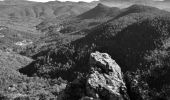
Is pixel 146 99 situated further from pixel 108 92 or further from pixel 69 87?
pixel 69 87

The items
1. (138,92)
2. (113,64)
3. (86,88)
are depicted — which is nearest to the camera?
(138,92)

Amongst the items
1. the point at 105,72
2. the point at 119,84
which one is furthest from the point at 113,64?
the point at 119,84

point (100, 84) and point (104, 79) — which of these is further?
point (104, 79)

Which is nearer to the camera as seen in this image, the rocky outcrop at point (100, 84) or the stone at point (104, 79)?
the rocky outcrop at point (100, 84)

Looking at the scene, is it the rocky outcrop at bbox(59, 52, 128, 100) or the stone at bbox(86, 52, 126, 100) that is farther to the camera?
the stone at bbox(86, 52, 126, 100)

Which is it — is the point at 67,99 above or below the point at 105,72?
below

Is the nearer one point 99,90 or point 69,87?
point 99,90

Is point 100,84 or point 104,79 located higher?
point 104,79

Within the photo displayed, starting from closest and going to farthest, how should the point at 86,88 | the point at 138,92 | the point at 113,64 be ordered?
the point at 138,92 → the point at 86,88 → the point at 113,64
